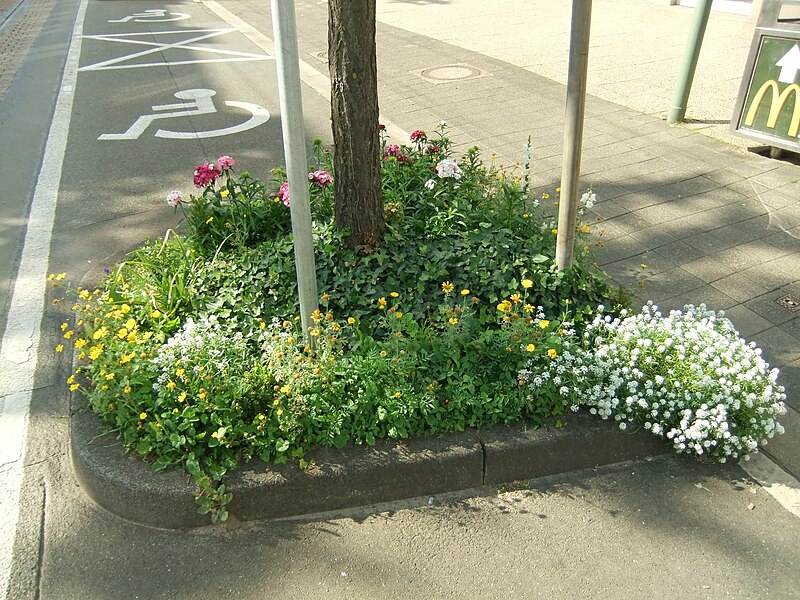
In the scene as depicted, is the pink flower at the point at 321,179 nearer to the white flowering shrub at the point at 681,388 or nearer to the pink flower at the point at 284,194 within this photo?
the pink flower at the point at 284,194

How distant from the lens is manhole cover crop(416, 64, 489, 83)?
977 centimetres

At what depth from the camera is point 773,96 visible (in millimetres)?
6266

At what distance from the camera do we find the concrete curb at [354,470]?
2.92m

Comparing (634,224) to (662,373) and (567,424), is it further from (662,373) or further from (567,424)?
(567,424)

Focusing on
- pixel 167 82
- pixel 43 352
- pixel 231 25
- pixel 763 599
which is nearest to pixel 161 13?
pixel 231 25

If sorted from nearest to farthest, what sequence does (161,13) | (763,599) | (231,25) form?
(763,599) → (231,25) → (161,13)

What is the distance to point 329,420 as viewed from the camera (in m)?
3.06

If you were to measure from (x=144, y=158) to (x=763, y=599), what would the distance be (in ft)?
21.9

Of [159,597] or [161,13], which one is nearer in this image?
[159,597]

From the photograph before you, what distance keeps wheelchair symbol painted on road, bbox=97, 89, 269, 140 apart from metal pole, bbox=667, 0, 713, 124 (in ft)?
15.5

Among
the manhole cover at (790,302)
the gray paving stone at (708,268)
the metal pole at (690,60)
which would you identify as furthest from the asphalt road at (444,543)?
the metal pole at (690,60)

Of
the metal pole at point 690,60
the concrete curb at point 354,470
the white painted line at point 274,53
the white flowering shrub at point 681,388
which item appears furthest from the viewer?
the white painted line at point 274,53

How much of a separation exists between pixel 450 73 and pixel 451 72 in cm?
6

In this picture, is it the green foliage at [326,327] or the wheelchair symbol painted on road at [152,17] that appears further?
the wheelchair symbol painted on road at [152,17]
